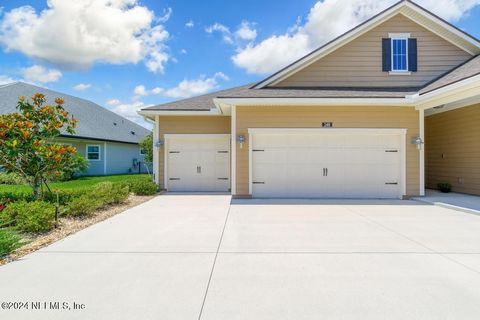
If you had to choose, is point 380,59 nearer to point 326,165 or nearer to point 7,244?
point 326,165

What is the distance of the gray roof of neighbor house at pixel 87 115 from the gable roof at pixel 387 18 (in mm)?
11963

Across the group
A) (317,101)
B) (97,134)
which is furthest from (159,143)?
(97,134)

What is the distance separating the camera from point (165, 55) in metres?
13.4

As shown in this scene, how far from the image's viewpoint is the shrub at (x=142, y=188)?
9.47 m

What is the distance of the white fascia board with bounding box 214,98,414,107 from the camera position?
8375 mm

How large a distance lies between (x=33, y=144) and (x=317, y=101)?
25.8ft

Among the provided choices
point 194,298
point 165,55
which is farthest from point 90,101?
point 194,298

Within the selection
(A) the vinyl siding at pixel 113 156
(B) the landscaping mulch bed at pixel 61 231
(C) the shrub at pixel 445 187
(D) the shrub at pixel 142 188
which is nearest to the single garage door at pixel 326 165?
(C) the shrub at pixel 445 187

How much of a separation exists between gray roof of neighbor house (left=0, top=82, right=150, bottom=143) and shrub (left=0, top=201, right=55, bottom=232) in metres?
10.4

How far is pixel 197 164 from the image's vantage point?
10.8 m

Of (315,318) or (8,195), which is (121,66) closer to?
(8,195)

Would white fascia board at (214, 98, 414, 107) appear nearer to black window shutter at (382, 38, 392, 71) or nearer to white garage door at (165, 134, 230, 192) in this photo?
black window shutter at (382, 38, 392, 71)

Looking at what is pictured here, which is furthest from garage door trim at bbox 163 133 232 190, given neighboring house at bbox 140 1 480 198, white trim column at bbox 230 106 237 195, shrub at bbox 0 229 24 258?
shrub at bbox 0 229 24 258

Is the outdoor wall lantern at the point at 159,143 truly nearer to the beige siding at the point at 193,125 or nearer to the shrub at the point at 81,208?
the beige siding at the point at 193,125
